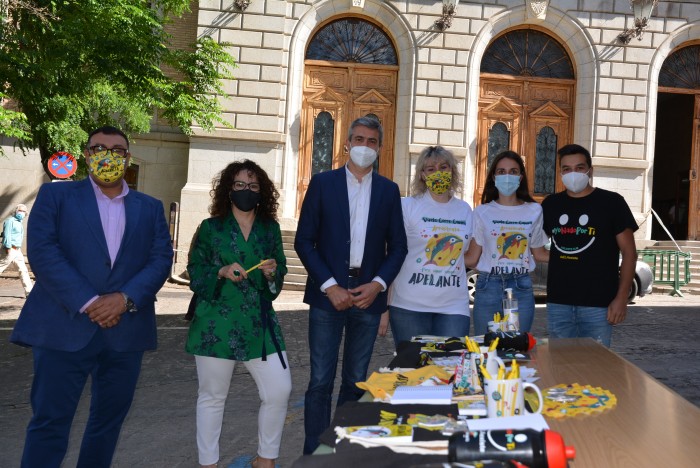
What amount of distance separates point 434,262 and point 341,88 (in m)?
16.6

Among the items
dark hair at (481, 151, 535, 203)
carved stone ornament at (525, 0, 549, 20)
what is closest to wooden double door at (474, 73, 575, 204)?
carved stone ornament at (525, 0, 549, 20)

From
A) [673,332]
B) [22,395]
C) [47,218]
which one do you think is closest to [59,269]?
[47,218]

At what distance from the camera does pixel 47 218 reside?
434 centimetres

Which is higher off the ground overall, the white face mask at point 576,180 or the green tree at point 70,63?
the green tree at point 70,63

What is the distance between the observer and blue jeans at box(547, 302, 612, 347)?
5.57 metres

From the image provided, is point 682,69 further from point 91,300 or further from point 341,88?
point 91,300

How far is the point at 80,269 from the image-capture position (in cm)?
440

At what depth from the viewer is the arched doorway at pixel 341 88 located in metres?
21.3

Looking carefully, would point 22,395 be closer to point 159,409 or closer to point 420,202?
point 159,409

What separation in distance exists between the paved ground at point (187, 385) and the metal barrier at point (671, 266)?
13.0 feet

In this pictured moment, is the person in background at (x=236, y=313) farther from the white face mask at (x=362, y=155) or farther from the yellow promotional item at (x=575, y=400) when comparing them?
the yellow promotional item at (x=575, y=400)

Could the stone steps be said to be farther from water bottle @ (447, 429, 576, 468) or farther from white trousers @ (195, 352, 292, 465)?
water bottle @ (447, 429, 576, 468)

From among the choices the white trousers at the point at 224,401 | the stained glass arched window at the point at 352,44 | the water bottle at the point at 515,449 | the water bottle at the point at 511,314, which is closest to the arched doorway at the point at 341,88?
the stained glass arched window at the point at 352,44

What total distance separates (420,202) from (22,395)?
4.46 m
